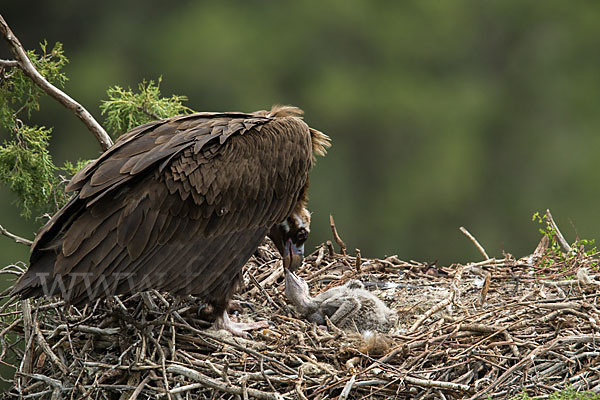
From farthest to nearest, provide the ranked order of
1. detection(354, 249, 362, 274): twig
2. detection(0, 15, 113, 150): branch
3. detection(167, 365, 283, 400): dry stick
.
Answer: detection(354, 249, 362, 274): twig → detection(0, 15, 113, 150): branch → detection(167, 365, 283, 400): dry stick

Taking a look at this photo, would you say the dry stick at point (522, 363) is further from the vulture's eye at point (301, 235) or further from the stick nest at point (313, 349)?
the vulture's eye at point (301, 235)

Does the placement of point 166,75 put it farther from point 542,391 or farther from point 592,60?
point 542,391

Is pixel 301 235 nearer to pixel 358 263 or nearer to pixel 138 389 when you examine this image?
pixel 358 263

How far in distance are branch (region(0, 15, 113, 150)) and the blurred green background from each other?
7.31 m

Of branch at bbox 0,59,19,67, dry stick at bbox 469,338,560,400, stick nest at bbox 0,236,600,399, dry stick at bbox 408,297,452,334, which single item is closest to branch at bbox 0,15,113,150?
branch at bbox 0,59,19,67

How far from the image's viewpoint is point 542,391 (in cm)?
371

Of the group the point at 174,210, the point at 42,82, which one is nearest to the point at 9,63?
the point at 42,82

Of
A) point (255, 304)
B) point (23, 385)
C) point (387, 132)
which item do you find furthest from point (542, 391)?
point (387, 132)

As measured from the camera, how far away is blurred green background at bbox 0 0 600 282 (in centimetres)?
1353

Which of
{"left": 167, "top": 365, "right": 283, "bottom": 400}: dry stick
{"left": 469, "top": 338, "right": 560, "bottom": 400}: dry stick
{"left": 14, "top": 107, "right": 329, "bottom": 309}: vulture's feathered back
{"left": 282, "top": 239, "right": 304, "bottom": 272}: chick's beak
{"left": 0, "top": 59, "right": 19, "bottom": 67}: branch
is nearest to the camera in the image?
{"left": 469, "top": 338, "right": 560, "bottom": 400}: dry stick

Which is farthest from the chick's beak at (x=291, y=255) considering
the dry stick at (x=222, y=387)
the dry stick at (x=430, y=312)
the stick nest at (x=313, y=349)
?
the dry stick at (x=222, y=387)

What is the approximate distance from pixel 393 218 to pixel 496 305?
9.94 meters

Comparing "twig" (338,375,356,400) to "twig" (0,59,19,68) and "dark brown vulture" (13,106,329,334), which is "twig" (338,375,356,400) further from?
"twig" (0,59,19,68)

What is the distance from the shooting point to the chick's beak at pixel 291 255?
4.84 meters
